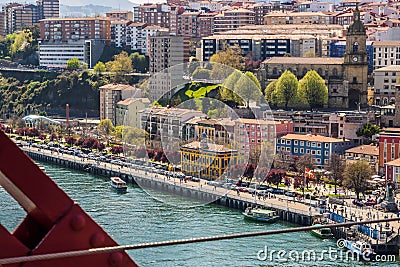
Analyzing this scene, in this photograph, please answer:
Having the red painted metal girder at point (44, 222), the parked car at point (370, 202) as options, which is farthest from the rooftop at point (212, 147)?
the red painted metal girder at point (44, 222)

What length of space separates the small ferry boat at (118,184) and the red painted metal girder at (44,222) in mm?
6871

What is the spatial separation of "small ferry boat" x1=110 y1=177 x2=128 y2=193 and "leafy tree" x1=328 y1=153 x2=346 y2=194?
1573 mm

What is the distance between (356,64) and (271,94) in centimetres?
91

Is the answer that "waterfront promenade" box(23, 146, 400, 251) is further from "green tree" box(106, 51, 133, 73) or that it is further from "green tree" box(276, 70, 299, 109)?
"green tree" box(106, 51, 133, 73)

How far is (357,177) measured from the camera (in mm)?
6684

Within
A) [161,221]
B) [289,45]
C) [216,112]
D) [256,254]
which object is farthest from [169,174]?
[289,45]

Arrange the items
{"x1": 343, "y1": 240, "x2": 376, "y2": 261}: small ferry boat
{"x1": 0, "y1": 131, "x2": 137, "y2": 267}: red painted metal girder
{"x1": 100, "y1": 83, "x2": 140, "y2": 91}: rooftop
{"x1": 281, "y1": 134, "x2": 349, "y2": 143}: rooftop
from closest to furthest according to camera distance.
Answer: {"x1": 0, "y1": 131, "x2": 137, "y2": 267}: red painted metal girder
{"x1": 343, "y1": 240, "x2": 376, "y2": 261}: small ferry boat
{"x1": 281, "y1": 134, "x2": 349, "y2": 143}: rooftop
{"x1": 100, "y1": 83, "x2": 140, "y2": 91}: rooftop

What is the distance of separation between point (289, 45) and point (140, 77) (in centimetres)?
197

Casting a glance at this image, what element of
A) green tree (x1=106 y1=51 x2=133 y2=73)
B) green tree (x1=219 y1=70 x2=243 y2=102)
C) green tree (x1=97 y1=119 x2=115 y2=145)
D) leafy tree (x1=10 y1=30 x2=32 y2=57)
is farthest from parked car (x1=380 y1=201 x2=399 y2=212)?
leafy tree (x1=10 y1=30 x2=32 y2=57)

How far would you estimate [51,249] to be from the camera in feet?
1.24

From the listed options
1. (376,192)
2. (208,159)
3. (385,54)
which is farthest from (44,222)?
(385,54)

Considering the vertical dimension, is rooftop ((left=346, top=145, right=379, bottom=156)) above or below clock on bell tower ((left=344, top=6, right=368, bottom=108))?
below

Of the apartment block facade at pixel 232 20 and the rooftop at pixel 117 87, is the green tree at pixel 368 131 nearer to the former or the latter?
the rooftop at pixel 117 87

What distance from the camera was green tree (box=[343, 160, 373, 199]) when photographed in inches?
260
